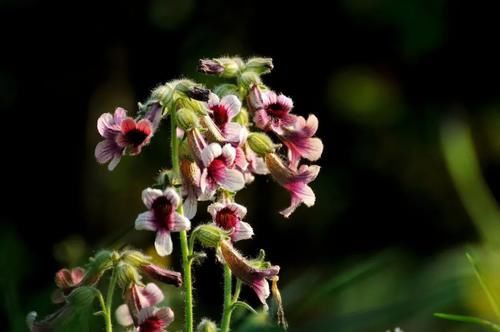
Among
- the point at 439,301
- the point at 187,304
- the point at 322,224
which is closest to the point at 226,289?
the point at 187,304

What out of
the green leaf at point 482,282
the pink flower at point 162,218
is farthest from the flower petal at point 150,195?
the green leaf at point 482,282

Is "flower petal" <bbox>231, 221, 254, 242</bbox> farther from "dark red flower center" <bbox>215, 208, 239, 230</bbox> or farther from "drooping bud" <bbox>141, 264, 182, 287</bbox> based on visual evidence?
"drooping bud" <bbox>141, 264, 182, 287</bbox>

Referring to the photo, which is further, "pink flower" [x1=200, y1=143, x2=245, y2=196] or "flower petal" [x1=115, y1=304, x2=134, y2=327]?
"flower petal" [x1=115, y1=304, x2=134, y2=327]

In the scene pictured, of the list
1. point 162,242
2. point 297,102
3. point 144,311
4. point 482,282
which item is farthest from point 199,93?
point 297,102

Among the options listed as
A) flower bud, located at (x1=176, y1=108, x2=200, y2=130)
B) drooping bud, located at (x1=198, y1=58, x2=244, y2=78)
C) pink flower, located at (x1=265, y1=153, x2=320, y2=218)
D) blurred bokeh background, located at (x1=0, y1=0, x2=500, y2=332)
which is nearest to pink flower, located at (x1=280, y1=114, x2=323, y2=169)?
pink flower, located at (x1=265, y1=153, x2=320, y2=218)

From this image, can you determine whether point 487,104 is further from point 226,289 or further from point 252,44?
point 226,289

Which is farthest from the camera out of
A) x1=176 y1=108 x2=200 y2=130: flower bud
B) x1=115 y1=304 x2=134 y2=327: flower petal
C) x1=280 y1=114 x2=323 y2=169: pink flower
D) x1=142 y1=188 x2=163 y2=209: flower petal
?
x1=280 y1=114 x2=323 y2=169: pink flower

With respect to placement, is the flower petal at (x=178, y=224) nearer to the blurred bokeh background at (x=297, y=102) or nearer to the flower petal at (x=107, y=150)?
the flower petal at (x=107, y=150)

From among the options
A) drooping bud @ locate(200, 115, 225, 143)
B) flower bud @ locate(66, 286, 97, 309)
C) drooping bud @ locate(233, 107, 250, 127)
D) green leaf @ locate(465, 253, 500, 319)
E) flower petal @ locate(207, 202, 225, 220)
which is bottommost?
green leaf @ locate(465, 253, 500, 319)

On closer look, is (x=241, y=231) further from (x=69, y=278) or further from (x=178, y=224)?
(x=69, y=278)
